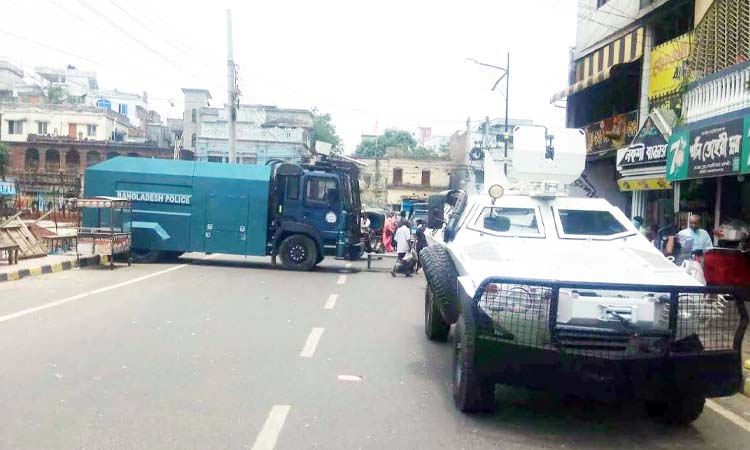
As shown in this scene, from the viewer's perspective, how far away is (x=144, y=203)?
64.6 feet

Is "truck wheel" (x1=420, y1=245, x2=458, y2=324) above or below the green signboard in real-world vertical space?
below

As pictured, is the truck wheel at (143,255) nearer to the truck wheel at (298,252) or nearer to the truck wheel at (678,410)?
the truck wheel at (298,252)

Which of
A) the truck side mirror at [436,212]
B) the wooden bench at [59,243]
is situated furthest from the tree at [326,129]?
the truck side mirror at [436,212]

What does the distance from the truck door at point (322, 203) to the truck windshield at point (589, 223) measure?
11.6 m

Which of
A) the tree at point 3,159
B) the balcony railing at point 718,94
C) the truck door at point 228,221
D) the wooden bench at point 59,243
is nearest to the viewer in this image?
the balcony railing at point 718,94

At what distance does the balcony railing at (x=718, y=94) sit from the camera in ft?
41.1

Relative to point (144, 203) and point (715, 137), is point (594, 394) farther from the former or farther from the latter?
point (144, 203)

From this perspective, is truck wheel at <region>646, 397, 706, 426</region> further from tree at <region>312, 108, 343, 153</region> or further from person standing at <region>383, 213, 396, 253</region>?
tree at <region>312, 108, 343, 153</region>

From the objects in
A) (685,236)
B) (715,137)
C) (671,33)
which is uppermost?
(671,33)

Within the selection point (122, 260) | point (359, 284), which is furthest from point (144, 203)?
point (359, 284)

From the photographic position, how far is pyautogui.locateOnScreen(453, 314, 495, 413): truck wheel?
5.60 metres

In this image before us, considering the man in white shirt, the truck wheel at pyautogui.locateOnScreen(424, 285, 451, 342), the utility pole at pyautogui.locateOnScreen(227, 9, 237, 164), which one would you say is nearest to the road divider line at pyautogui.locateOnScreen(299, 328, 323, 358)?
the truck wheel at pyautogui.locateOnScreen(424, 285, 451, 342)

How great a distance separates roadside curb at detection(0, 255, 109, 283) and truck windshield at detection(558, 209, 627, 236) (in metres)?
12.3

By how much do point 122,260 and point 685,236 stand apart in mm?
14817
